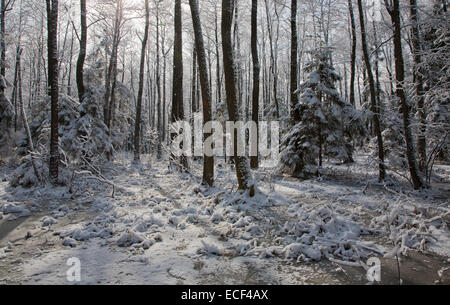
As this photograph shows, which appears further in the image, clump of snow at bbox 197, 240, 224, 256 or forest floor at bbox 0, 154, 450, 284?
clump of snow at bbox 197, 240, 224, 256

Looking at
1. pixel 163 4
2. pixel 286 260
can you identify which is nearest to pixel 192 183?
pixel 286 260

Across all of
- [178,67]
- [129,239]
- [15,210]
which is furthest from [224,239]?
[178,67]

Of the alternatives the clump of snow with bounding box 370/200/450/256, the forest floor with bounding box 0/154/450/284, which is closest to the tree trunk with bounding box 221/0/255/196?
the forest floor with bounding box 0/154/450/284

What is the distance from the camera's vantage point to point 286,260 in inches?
152

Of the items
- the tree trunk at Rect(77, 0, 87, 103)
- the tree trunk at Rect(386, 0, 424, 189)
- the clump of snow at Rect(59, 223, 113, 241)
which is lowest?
the clump of snow at Rect(59, 223, 113, 241)

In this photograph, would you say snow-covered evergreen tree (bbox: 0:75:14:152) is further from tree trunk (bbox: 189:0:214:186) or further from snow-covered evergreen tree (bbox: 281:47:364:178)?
snow-covered evergreen tree (bbox: 281:47:364:178)

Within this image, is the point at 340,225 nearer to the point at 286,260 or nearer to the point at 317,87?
the point at 286,260

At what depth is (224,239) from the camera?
4.69 m

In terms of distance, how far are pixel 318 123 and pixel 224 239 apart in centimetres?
807

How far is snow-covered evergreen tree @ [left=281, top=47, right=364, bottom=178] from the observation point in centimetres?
1079

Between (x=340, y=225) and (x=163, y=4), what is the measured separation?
18.1m

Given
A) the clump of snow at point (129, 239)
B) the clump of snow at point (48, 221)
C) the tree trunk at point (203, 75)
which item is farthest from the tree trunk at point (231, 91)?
the clump of snow at point (48, 221)

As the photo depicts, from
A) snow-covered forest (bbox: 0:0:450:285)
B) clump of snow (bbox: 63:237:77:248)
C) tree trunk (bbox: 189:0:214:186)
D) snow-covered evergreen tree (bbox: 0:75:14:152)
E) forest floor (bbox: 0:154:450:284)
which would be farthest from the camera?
snow-covered evergreen tree (bbox: 0:75:14:152)

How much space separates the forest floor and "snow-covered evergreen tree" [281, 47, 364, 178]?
3.18m
